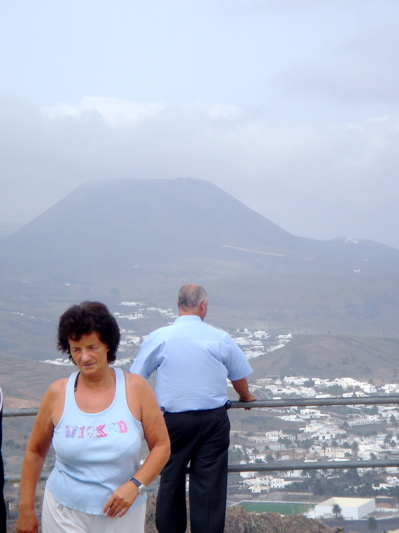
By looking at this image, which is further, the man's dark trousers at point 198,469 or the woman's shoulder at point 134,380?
the man's dark trousers at point 198,469

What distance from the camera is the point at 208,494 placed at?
163 inches

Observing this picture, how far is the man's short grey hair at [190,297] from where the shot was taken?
4309 millimetres

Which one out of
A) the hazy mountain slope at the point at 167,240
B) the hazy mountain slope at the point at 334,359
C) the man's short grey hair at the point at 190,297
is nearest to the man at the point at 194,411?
the man's short grey hair at the point at 190,297

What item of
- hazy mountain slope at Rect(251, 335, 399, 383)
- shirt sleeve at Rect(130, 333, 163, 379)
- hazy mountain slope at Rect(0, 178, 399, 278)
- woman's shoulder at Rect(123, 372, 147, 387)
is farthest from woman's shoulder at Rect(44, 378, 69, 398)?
hazy mountain slope at Rect(0, 178, 399, 278)

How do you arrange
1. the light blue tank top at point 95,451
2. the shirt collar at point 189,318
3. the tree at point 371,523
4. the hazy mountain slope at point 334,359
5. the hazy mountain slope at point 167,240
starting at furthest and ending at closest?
the hazy mountain slope at point 167,240, the hazy mountain slope at point 334,359, the tree at point 371,523, the shirt collar at point 189,318, the light blue tank top at point 95,451

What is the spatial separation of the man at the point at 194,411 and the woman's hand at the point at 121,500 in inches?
45.3

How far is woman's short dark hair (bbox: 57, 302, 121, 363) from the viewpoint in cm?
307

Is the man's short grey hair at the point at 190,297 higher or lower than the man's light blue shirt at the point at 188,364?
higher

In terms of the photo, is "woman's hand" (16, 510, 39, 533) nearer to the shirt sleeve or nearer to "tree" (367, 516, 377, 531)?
the shirt sleeve

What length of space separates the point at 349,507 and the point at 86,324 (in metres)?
2.89

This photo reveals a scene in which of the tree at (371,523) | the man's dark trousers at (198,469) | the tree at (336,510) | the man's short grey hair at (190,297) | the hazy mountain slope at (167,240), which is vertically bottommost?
the tree at (371,523)

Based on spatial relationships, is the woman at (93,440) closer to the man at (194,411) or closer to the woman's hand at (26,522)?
the woman's hand at (26,522)

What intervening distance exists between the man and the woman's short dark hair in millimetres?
1035


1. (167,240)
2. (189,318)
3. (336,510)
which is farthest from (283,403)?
(167,240)
